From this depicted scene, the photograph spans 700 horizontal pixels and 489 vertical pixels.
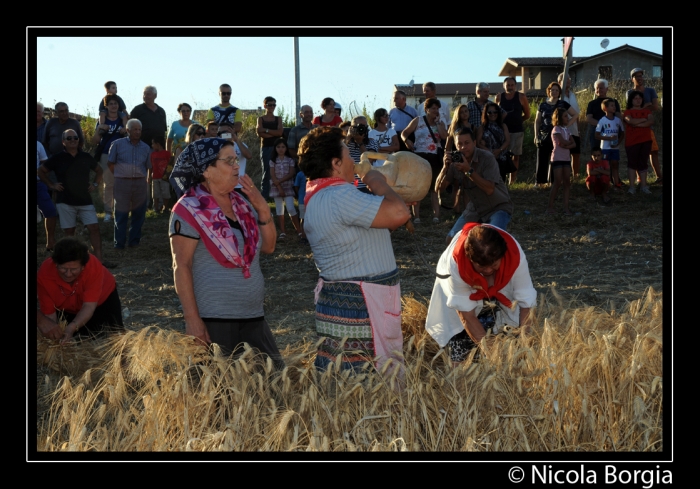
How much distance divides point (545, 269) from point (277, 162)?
4.10 meters

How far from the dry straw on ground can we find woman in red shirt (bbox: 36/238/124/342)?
153 centimetres

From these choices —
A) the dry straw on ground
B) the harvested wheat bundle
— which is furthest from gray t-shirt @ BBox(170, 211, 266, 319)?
the harvested wheat bundle

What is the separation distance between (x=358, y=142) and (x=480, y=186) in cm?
227

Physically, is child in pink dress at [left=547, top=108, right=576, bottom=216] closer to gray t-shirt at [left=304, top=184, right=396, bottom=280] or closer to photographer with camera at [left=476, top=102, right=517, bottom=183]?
photographer with camera at [left=476, top=102, right=517, bottom=183]

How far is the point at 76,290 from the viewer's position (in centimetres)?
587

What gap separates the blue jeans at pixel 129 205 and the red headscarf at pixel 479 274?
695 cm

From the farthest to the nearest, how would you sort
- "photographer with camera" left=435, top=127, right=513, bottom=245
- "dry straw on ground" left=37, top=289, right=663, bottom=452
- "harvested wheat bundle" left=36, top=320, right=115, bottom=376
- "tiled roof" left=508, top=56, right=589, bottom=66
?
"tiled roof" left=508, top=56, right=589, bottom=66, "photographer with camera" left=435, top=127, right=513, bottom=245, "harvested wheat bundle" left=36, top=320, right=115, bottom=376, "dry straw on ground" left=37, top=289, right=663, bottom=452

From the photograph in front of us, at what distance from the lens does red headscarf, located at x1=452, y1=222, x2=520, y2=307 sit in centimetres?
488

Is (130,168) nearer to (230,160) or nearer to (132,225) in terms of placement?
(132,225)

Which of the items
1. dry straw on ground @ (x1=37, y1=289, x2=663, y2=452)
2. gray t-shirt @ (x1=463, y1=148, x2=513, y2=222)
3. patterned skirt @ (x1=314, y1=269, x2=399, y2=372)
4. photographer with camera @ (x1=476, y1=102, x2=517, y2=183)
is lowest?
dry straw on ground @ (x1=37, y1=289, x2=663, y2=452)
